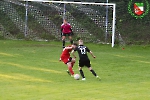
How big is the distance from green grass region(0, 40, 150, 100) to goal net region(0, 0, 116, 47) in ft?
9.55

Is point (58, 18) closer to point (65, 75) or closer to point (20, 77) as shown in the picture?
point (65, 75)

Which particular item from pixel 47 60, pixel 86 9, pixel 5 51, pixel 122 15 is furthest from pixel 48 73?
pixel 122 15

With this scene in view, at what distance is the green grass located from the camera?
45.2ft

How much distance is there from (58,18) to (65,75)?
17.5m

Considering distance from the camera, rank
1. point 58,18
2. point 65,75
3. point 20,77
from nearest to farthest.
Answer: point 20,77, point 65,75, point 58,18

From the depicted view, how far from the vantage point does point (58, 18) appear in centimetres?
3625

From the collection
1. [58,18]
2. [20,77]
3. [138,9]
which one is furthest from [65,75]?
[138,9]

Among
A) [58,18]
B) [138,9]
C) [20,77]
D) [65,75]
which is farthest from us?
[58,18]

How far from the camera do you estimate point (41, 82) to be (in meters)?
17.0

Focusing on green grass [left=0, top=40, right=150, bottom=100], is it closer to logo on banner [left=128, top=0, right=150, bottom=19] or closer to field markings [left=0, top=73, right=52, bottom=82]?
field markings [left=0, top=73, right=52, bottom=82]

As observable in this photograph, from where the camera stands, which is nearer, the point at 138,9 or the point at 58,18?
the point at 138,9

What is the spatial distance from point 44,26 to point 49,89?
70.8ft

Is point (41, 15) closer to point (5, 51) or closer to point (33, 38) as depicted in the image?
point (33, 38)

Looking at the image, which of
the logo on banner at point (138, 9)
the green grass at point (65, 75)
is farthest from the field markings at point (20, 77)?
the logo on banner at point (138, 9)
